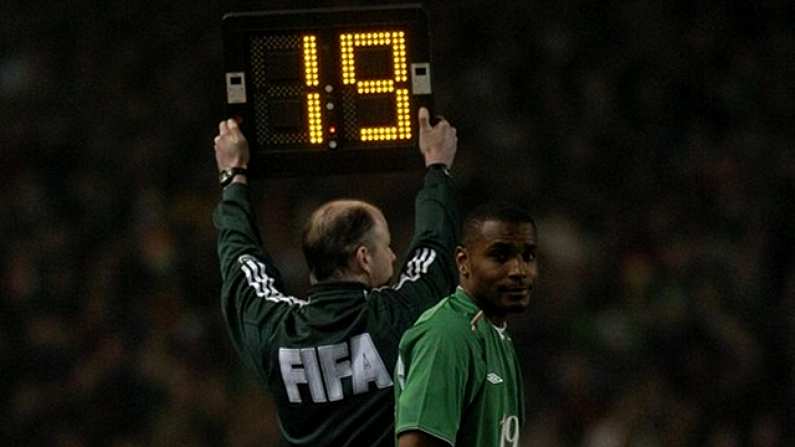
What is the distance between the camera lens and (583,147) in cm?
532

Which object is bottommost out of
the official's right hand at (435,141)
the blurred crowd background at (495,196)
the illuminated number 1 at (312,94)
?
the blurred crowd background at (495,196)

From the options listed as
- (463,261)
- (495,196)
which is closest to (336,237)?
(463,261)

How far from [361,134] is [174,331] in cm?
232

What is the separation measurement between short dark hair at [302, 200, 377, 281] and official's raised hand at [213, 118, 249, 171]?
0.20 meters

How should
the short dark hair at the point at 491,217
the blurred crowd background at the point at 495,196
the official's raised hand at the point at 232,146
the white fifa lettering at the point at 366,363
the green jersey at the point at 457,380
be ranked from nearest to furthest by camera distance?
1. the green jersey at the point at 457,380
2. the short dark hair at the point at 491,217
3. the white fifa lettering at the point at 366,363
4. the official's raised hand at the point at 232,146
5. the blurred crowd background at the point at 495,196

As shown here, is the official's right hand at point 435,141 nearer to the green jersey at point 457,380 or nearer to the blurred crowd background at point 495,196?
the green jersey at point 457,380

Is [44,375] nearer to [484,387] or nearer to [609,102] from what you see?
[609,102]

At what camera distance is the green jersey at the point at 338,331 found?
3.01 metres

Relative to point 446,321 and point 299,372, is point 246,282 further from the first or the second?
point 446,321

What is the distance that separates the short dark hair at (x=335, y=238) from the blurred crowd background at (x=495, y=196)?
207 centimetres

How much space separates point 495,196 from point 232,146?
2.20 meters

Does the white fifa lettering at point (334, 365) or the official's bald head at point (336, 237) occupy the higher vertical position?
the official's bald head at point (336, 237)

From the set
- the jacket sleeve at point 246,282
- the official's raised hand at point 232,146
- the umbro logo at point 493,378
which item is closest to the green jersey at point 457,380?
the umbro logo at point 493,378

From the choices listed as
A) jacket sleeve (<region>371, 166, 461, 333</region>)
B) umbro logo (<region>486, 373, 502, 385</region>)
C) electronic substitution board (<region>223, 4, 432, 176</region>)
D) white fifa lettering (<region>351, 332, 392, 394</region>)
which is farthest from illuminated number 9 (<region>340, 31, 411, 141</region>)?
umbro logo (<region>486, 373, 502, 385</region>)
